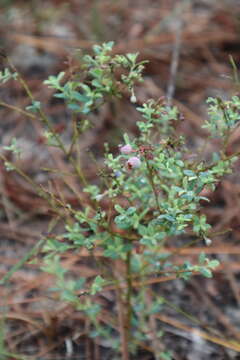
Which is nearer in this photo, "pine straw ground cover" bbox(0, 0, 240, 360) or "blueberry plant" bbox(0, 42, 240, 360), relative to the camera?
Answer: "blueberry plant" bbox(0, 42, 240, 360)

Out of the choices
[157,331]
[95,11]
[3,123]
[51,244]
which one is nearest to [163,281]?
[157,331]

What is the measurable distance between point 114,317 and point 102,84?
93 centimetres

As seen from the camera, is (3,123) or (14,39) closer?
(3,123)

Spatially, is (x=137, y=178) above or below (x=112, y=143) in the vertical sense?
below

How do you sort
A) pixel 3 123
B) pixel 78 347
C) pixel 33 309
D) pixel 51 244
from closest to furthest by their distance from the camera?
pixel 51 244
pixel 78 347
pixel 33 309
pixel 3 123

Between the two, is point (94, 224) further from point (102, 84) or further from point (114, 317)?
point (114, 317)

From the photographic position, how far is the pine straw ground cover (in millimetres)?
1882

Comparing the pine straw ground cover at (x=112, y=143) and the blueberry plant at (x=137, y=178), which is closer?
the blueberry plant at (x=137, y=178)

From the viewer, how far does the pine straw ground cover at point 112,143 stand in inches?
74.1

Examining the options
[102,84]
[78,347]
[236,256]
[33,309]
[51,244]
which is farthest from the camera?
[236,256]

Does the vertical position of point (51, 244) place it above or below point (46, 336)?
above

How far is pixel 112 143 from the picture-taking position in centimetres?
252

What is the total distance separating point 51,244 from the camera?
1.50m

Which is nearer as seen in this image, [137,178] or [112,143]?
[137,178]
